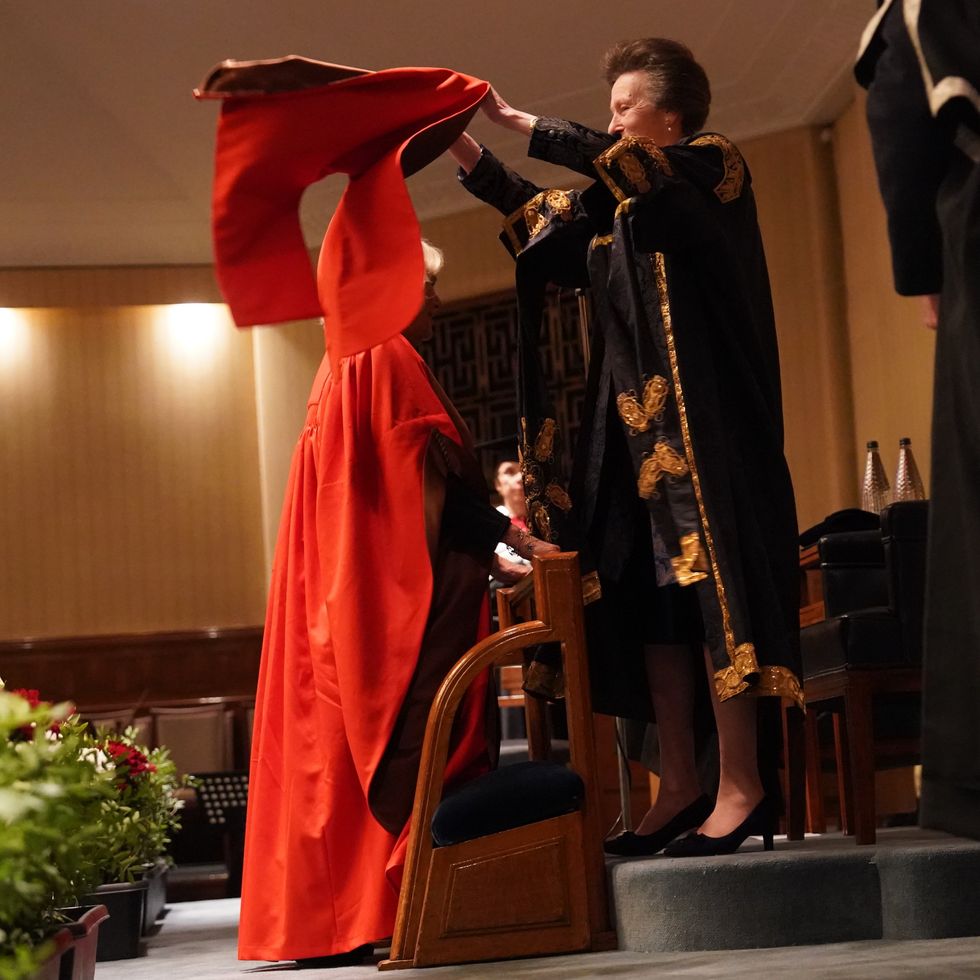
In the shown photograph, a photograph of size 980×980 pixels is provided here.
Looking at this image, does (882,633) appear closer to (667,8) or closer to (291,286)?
(291,286)

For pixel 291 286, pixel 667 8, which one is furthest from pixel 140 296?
pixel 291 286

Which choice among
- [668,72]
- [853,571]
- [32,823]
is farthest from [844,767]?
[32,823]

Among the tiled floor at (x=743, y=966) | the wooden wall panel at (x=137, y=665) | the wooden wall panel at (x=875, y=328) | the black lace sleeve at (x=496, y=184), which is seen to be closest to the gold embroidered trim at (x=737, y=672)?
the tiled floor at (x=743, y=966)

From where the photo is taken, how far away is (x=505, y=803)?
7.55 ft

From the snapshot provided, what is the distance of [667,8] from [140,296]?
162 inches

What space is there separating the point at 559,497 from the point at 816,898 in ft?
2.93

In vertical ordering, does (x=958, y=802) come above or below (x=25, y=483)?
below

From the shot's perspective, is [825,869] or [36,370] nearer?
[825,869]

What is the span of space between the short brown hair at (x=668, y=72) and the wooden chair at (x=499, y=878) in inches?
40.7

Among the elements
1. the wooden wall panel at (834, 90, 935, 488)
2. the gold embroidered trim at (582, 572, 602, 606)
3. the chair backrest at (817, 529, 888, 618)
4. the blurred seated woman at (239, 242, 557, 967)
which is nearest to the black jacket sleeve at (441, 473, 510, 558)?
the blurred seated woman at (239, 242, 557, 967)

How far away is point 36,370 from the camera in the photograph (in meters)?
8.78

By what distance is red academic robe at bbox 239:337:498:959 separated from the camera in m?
2.60

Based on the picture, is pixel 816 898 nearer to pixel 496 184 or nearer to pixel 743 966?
pixel 743 966

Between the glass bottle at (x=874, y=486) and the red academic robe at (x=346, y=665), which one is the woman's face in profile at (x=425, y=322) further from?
the glass bottle at (x=874, y=486)
